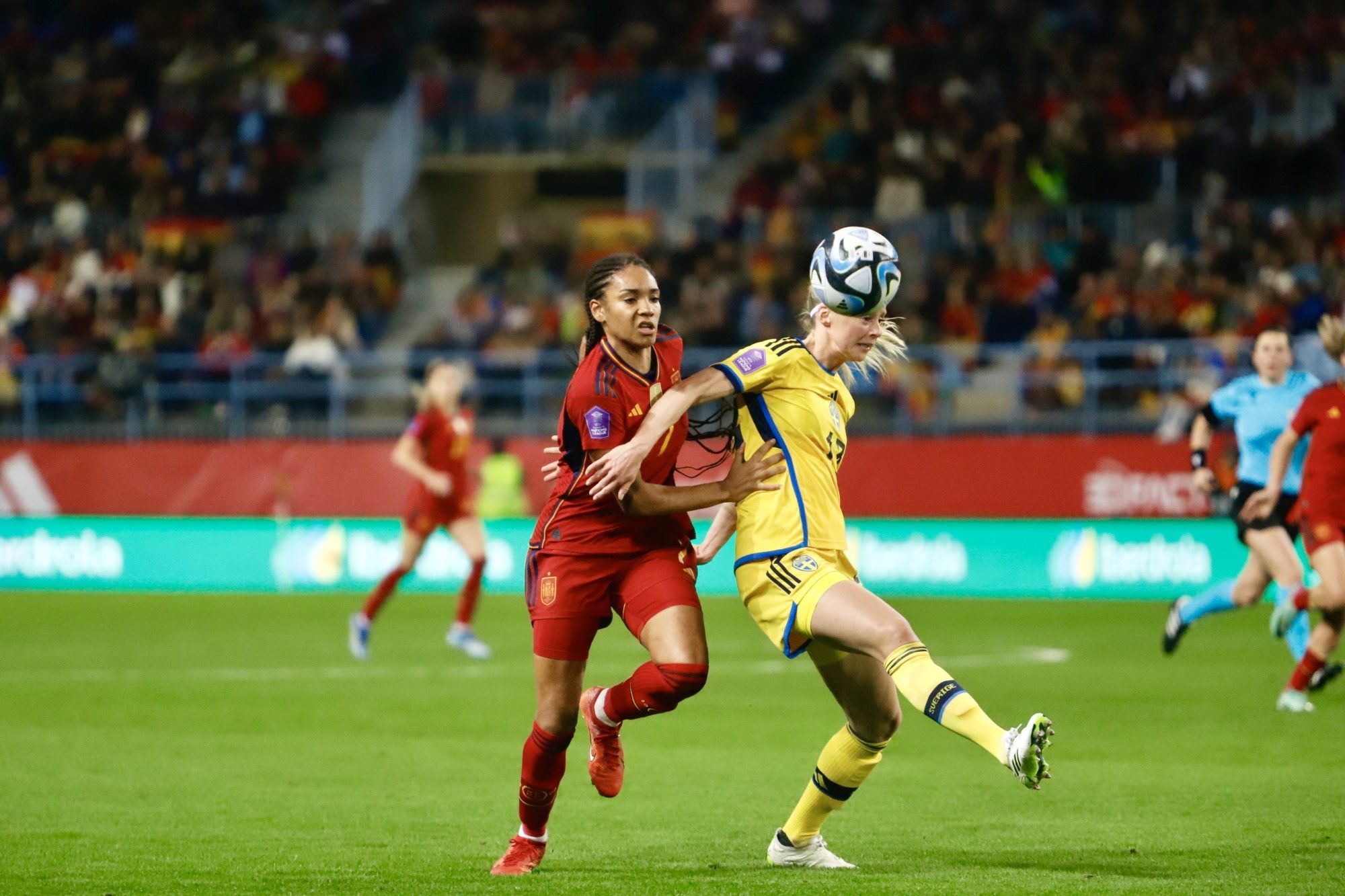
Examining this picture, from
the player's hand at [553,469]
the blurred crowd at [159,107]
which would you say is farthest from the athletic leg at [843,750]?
the blurred crowd at [159,107]

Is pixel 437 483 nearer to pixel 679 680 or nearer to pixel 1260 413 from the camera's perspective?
pixel 1260 413

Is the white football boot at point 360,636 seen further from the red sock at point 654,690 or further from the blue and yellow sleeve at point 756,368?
the blue and yellow sleeve at point 756,368

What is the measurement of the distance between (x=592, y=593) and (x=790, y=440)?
0.96 metres

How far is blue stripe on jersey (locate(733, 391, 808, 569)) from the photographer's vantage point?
7.32 m

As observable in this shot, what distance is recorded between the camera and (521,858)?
299 inches

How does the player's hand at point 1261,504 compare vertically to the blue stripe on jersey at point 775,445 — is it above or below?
below

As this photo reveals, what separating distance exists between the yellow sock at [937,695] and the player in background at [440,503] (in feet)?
34.0

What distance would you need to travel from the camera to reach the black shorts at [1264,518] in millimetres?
13961

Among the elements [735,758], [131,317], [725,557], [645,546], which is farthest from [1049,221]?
[645,546]

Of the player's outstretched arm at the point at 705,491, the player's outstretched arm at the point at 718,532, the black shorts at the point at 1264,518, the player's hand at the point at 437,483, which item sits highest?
the player's outstretched arm at the point at 705,491

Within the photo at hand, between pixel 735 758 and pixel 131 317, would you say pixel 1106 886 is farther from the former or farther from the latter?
pixel 131 317

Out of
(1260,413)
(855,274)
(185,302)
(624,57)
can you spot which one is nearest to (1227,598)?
(1260,413)

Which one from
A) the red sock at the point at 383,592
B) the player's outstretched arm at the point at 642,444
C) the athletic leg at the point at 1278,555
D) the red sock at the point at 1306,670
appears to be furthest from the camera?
the red sock at the point at 383,592

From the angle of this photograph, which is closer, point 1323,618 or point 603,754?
point 603,754
